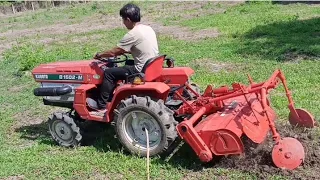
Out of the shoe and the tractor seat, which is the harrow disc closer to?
the tractor seat

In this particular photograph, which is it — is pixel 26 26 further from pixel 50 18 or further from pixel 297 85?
pixel 297 85

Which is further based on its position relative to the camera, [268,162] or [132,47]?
[132,47]

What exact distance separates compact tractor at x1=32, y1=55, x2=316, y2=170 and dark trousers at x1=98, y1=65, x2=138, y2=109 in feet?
0.25

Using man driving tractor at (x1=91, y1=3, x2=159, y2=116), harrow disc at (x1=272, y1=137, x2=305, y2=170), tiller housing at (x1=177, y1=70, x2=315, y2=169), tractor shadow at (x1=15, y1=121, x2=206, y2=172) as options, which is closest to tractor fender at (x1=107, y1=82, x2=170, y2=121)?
man driving tractor at (x1=91, y1=3, x2=159, y2=116)

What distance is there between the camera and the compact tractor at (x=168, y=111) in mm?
4676

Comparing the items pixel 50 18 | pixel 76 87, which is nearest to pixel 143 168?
pixel 76 87

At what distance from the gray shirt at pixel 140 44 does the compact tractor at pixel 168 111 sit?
0.16 metres

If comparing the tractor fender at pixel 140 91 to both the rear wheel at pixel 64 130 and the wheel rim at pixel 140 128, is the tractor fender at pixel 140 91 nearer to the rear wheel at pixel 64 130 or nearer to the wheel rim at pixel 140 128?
the wheel rim at pixel 140 128

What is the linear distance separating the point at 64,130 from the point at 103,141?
1.66ft

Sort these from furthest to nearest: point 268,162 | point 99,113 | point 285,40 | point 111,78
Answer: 1. point 285,40
2. point 99,113
3. point 111,78
4. point 268,162

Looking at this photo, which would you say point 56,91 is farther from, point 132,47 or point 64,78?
point 132,47

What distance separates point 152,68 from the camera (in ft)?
17.6

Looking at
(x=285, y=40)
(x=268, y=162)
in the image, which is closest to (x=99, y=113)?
(x=268, y=162)

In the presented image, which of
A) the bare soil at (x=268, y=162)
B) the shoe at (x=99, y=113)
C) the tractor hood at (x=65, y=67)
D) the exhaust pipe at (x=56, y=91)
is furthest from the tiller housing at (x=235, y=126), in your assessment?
the exhaust pipe at (x=56, y=91)
